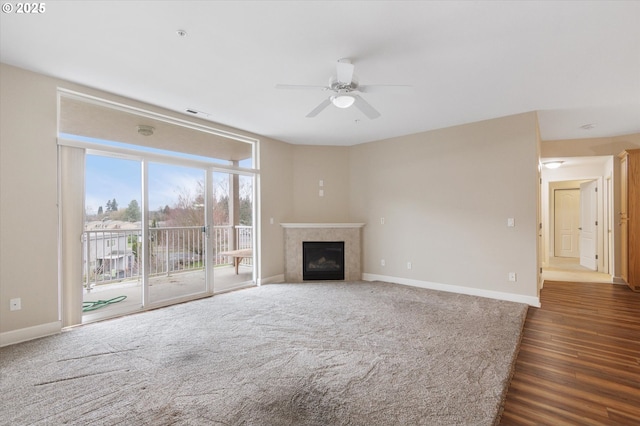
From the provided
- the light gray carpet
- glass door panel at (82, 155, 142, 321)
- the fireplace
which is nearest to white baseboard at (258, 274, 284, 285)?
the fireplace

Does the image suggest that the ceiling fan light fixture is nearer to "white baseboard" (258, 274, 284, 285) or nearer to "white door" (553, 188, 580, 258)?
"white baseboard" (258, 274, 284, 285)

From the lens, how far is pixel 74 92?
3.36m

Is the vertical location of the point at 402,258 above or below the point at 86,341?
above

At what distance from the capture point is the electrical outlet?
2934 mm

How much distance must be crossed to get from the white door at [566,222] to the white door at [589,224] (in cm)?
135

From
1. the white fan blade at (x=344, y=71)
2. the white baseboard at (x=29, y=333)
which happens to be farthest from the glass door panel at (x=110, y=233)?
the white fan blade at (x=344, y=71)

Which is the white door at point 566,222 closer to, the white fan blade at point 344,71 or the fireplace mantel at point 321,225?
the fireplace mantel at point 321,225

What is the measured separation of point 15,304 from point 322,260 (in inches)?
169

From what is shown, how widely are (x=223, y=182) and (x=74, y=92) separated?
2263mm

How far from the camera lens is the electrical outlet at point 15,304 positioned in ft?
9.62

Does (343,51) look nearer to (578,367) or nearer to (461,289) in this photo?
(578,367)

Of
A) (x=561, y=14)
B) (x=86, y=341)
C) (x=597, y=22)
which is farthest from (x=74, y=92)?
(x=597, y=22)

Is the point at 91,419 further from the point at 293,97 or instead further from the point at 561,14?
the point at 561,14

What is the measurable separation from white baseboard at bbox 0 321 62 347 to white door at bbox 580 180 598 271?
31.8 ft
